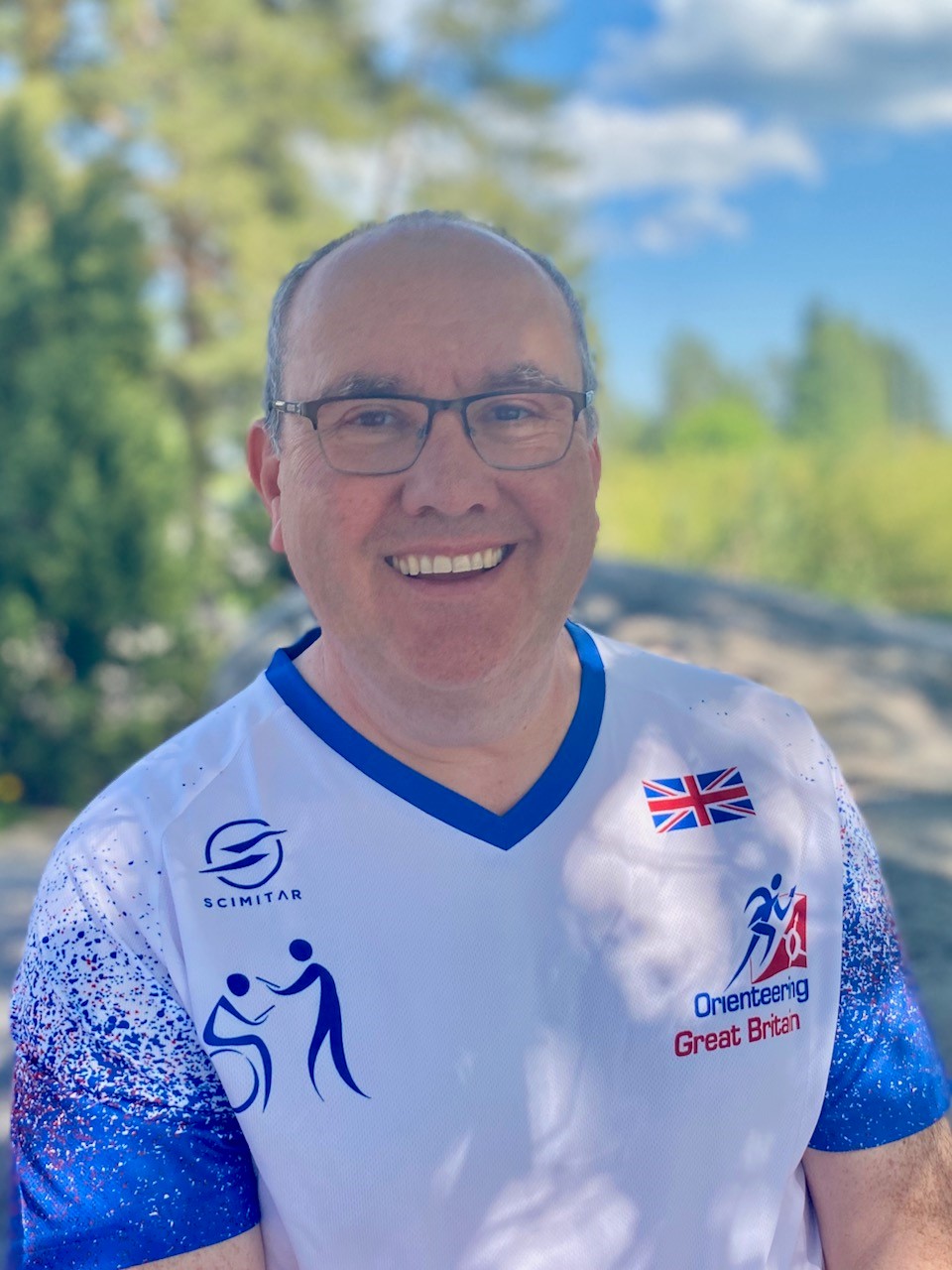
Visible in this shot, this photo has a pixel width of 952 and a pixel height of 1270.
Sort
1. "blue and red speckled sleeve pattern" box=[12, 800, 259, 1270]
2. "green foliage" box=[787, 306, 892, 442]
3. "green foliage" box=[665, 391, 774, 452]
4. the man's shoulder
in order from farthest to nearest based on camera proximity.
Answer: "green foliage" box=[665, 391, 774, 452], "green foliage" box=[787, 306, 892, 442], the man's shoulder, "blue and red speckled sleeve pattern" box=[12, 800, 259, 1270]

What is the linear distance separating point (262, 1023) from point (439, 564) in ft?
1.80

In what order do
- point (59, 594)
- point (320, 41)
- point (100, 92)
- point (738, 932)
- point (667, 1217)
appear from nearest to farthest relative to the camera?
point (667, 1217), point (738, 932), point (59, 594), point (100, 92), point (320, 41)

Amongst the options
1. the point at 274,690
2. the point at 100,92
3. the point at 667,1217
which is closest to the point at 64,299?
the point at 100,92

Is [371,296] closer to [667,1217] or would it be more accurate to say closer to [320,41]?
[667,1217]

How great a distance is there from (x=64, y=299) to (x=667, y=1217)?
8178 millimetres

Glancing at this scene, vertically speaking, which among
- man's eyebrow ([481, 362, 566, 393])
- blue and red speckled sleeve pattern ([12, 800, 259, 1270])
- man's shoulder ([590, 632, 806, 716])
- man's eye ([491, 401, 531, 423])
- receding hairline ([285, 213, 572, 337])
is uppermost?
receding hairline ([285, 213, 572, 337])

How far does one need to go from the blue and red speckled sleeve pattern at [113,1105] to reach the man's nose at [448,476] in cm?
55

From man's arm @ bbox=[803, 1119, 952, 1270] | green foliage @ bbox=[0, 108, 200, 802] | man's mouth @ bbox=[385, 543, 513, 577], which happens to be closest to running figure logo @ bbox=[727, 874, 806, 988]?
man's arm @ bbox=[803, 1119, 952, 1270]

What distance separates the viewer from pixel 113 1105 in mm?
1334

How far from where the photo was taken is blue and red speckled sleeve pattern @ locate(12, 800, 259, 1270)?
1324 mm

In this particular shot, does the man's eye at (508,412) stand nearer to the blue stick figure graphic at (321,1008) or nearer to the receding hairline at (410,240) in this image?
the receding hairline at (410,240)

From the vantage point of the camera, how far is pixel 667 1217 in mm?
1476

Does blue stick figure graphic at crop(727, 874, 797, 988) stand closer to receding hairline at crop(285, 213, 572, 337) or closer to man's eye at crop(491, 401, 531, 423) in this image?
man's eye at crop(491, 401, 531, 423)

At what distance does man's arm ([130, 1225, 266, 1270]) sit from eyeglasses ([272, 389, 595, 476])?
2.81 feet
